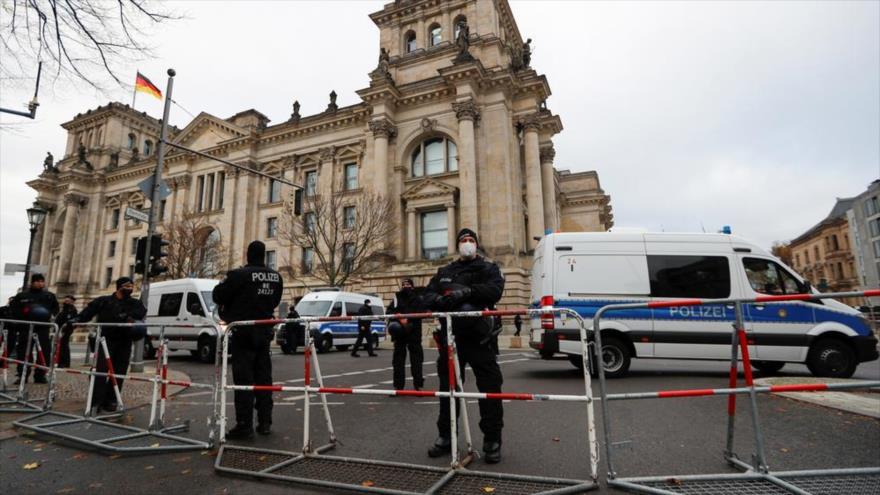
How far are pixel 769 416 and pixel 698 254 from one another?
3869mm

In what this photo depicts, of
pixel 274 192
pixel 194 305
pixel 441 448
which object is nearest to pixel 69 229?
pixel 274 192

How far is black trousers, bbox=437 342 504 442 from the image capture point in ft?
12.6

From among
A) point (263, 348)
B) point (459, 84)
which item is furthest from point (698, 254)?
point (459, 84)

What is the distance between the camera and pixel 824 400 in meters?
6.25

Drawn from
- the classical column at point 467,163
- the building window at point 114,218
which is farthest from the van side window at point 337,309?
the building window at point 114,218

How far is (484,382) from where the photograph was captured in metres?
3.99

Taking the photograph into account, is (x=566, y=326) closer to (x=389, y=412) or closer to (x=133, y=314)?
(x=389, y=412)

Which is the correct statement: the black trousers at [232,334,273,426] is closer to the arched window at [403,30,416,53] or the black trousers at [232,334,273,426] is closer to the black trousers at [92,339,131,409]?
the black trousers at [92,339,131,409]

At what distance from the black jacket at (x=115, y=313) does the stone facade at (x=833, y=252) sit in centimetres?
7807

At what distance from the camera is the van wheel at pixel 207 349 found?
14045 mm

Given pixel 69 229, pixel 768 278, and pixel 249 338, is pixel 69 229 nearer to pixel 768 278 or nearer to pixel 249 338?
pixel 249 338

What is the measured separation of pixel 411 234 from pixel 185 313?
52.3 ft

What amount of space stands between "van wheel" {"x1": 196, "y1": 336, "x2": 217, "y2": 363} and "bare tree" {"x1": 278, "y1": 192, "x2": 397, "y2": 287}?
32.5 ft

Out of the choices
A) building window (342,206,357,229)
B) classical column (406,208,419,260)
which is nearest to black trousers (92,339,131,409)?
building window (342,206,357,229)
